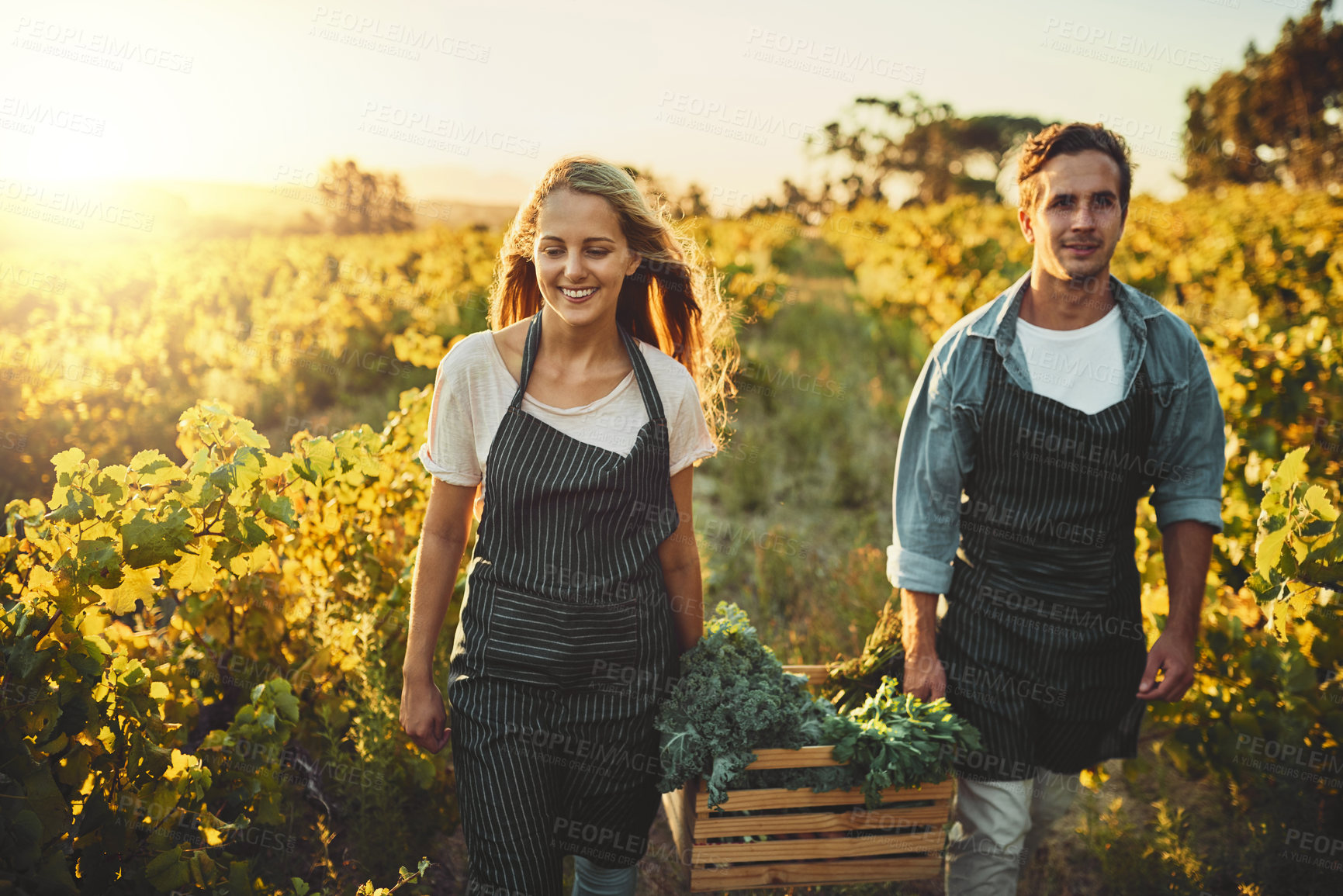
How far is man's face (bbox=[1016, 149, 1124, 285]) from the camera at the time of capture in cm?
216

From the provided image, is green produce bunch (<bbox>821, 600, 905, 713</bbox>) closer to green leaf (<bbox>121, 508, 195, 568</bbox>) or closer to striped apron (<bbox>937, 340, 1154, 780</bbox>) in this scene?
striped apron (<bbox>937, 340, 1154, 780</bbox>)

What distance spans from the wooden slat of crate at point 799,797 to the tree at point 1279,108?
2078 inches

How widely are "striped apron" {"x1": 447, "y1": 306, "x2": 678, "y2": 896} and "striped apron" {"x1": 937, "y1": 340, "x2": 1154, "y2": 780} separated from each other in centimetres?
92

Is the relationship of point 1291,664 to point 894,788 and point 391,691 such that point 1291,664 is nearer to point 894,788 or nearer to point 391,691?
point 894,788

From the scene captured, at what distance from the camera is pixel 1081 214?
84.6 inches

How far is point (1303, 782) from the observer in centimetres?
→ 288

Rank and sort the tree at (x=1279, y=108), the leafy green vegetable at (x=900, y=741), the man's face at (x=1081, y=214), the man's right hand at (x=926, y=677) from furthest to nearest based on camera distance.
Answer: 1. the tree at (x=1279, y=108)
2. the man's right hand at (x=926, y=677)
3. the man's face at (x=1081, y=214)
4. the leafy green vegetable at (x=900, y=741)

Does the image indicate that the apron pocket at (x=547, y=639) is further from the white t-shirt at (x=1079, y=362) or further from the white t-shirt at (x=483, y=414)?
the white t-shirt at (x=1079, y=362)

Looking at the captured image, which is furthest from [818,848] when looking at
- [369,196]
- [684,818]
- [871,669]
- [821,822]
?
[369,196]

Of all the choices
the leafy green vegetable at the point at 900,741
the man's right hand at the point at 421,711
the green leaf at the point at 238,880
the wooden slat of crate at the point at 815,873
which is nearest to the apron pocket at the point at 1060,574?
the leafy green vegetable at the point at 900,741

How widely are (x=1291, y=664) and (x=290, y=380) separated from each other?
8046mm

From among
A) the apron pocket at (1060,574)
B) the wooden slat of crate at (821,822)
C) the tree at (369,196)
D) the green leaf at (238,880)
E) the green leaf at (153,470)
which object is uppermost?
the tree at (369,196)

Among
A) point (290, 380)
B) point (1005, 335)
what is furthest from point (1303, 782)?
point (290, 380)

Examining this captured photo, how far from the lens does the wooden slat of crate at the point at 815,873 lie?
82.4 inches
